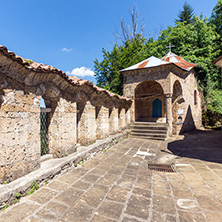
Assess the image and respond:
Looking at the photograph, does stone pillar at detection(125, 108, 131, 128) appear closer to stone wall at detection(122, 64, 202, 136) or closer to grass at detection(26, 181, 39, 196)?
stone wall at detection(122, 64, 202, 136)

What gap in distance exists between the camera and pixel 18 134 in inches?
107

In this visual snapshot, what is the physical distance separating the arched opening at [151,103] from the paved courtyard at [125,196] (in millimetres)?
9215

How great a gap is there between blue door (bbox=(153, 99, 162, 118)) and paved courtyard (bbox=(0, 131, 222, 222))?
374 inches

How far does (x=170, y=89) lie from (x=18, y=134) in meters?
8.80

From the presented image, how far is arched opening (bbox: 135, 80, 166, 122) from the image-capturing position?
42.4ft

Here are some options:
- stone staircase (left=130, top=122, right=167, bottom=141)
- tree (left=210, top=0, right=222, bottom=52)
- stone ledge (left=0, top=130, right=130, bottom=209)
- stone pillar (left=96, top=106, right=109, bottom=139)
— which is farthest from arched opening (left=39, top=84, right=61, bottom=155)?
tree (left=210, top=0, right=222, bottom=52)

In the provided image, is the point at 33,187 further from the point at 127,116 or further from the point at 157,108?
the point at 157,108

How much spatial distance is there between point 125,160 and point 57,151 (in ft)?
7.62

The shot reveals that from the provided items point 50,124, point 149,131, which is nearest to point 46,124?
point 50,124

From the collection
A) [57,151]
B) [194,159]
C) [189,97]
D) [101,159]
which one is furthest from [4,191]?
[189,97]

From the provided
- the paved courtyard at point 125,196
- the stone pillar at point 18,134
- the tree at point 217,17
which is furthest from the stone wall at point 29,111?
the tree at point 217,17

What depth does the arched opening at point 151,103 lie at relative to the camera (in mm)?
12930

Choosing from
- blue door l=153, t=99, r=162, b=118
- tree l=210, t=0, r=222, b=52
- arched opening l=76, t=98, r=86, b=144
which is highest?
tree l=210, t=0, r=222, b=52

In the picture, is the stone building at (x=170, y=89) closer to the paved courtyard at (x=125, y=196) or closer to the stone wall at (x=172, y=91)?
the stone wall at (x=172, y=91)
